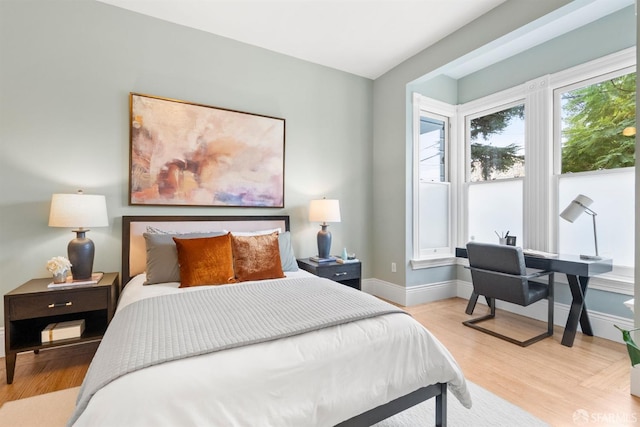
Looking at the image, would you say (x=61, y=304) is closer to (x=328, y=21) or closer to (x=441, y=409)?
(x=441, y=409)

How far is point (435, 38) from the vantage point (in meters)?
3.16

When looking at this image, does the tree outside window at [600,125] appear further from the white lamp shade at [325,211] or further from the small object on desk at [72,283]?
the small object on desk at [72,283]

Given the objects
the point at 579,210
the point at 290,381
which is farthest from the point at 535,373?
the point at 290,381

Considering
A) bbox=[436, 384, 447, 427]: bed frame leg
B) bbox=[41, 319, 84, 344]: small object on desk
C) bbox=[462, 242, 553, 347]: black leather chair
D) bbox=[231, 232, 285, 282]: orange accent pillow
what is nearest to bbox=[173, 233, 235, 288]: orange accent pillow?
bbox=[231, 232, 285, 282]: orange accent pillow

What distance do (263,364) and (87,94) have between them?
274cm

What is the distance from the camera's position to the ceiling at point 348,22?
8.61 feet

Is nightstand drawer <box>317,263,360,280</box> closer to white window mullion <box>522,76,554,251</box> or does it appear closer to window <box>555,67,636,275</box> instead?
white window mullion <box>522,76,554,251</box>

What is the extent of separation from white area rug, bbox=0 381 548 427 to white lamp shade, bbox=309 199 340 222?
1.89 meters

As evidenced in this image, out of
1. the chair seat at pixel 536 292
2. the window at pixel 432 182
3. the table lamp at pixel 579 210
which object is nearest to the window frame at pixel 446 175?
the window at pixel 432 182

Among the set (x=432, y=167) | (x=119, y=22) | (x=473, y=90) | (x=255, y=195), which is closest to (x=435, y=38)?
(x=473, y=90)

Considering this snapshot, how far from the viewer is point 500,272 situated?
2.79 meters

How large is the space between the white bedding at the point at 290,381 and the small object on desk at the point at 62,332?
160 centimetres

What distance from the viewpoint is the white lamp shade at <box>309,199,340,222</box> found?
10.7 ft

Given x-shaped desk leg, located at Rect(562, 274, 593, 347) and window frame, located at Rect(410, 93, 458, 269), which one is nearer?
x-shaped desk leg, located at Rect(562, 274, 593, 347)
